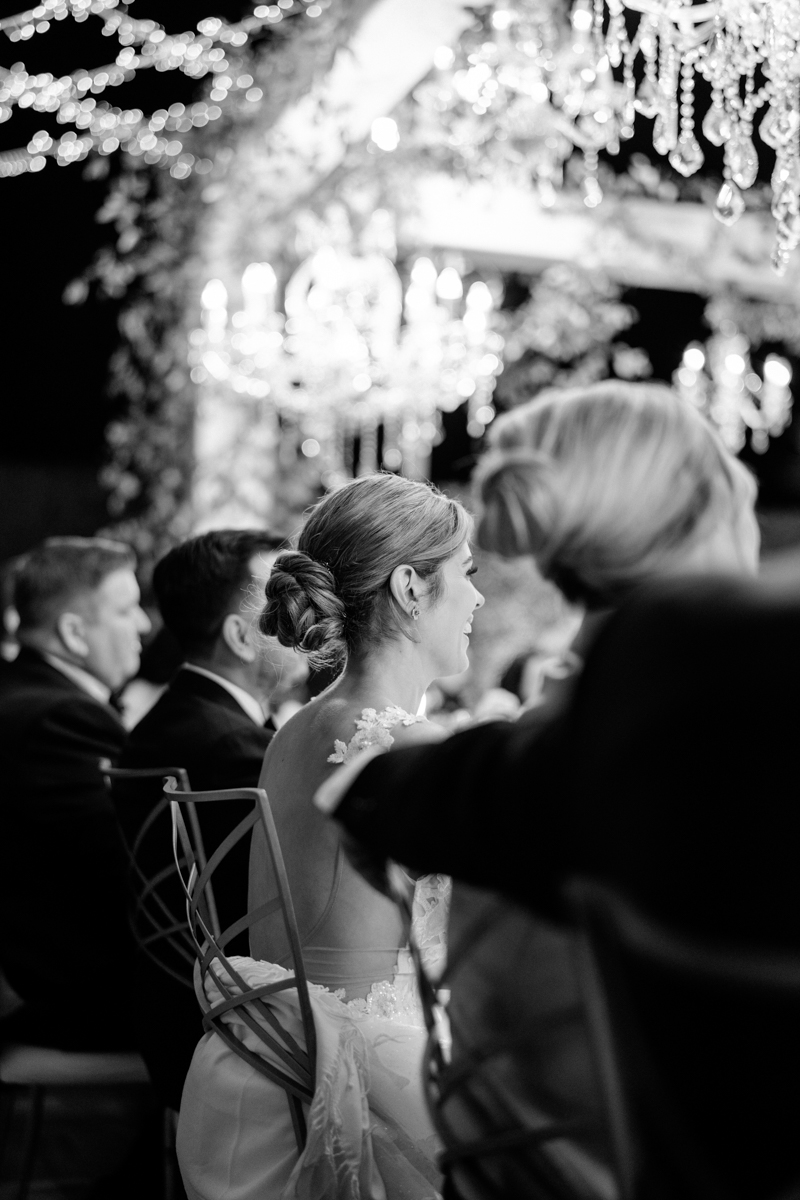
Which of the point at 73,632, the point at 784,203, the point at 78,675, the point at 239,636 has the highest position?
the point at 784,203

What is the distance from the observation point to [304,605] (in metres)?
1.81

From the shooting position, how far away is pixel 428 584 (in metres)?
1.89

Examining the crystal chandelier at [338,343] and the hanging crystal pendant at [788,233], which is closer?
the hanging crystal pendant at [788,233]

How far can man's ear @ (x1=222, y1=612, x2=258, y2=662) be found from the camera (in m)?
2.49

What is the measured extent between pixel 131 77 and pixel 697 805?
4.26 m

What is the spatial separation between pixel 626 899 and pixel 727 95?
1938 mm

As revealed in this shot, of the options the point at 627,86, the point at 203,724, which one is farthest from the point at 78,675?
the point at 627,86

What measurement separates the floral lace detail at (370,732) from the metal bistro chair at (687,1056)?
0.87m

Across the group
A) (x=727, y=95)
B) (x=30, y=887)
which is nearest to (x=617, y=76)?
(x=727, y=95)

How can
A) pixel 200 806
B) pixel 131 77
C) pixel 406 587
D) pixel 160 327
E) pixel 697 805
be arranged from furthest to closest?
pixel 160 327
pixel 131 77
pixel 200 806
pixel 406 587
pixel 697 805

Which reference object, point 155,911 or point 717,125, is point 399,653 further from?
point 717,125

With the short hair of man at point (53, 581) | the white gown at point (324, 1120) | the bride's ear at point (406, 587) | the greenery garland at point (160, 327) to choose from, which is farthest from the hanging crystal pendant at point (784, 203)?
the greenery garland at point (160, 327)

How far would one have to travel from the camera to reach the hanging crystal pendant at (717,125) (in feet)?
7.39

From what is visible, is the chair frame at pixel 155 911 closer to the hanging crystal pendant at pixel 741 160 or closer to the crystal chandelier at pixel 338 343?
the hanging crystal pendant at pixel 741 160
